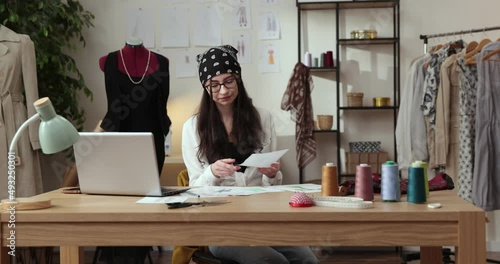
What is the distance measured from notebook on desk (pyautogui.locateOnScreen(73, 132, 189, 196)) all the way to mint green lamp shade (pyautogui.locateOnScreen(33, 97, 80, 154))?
9.1 inches

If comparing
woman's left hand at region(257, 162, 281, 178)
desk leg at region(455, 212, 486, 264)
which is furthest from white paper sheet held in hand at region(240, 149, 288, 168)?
desk leg at region(455, 212, 486, 264)

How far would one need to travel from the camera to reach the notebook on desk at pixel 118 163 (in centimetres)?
203

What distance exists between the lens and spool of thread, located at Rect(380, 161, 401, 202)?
1.95 metres

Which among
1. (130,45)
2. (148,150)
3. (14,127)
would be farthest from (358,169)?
(14,127)

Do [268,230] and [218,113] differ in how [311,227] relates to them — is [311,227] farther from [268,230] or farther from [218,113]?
[218,113]

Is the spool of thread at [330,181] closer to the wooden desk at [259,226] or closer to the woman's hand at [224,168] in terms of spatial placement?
the wooden desk at [259,226]

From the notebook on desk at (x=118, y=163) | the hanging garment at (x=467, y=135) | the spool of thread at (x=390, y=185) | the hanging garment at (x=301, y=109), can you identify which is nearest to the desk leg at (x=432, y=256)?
the spool of thread at (x=390, y=185)

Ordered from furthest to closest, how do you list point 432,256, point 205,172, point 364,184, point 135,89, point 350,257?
point 350,257 → point 135,89 → point 205,172 → point 432,256 → point 364,184

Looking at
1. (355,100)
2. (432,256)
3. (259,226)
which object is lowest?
(432,256)

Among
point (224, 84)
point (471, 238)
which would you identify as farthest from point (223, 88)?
point (471, 238)

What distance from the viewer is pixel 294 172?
4.89 m

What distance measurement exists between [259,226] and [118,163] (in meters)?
0.57

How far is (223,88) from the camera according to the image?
2.71 metres

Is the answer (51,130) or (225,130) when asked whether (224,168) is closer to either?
(225,130)
